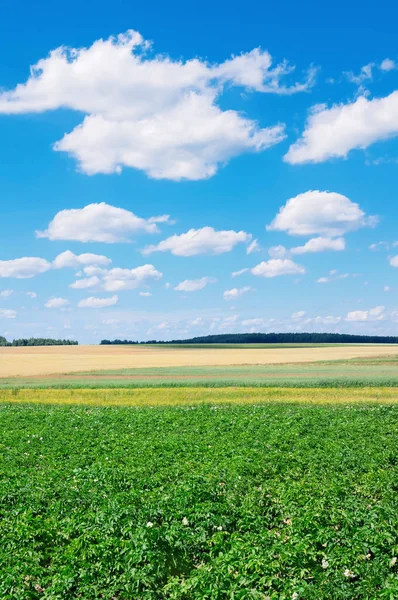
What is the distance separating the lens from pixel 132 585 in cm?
1080

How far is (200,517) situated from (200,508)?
0.45 meters

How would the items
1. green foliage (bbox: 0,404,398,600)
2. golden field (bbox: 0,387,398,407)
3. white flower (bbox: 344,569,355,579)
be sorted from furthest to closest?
1. golden field (bbox: 0,387,398,407)
2. white flower (bbox: 344,569,355,579)
3. green foliage (bbox: 0,404,398,600)

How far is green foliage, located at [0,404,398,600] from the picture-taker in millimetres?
10945

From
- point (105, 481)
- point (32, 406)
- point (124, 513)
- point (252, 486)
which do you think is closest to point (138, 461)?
point (105, 481)

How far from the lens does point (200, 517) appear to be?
1407 cm

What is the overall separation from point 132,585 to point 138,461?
396 inches

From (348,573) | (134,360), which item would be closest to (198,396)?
(348,573)

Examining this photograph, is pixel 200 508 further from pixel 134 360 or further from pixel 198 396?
pixel 134 360

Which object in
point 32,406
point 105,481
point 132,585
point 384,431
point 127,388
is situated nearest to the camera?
point 132,585

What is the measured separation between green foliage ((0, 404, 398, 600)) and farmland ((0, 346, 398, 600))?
4 cm

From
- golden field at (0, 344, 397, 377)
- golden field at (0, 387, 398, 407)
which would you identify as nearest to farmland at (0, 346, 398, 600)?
golden field at (0, 387, 398, 407)

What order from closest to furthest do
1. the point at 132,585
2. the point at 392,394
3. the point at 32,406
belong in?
1. the point at 132,585
2. the point at 32,406
3. the point at 392,394

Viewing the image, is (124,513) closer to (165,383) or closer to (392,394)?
(392,394)

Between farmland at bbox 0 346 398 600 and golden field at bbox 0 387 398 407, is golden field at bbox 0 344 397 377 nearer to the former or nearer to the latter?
golden field at bbox 0 387 398 407
